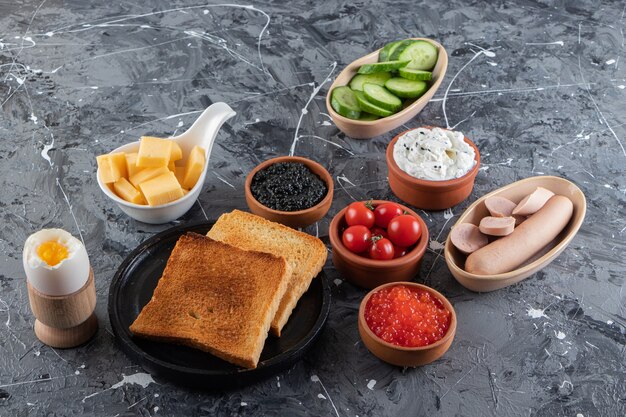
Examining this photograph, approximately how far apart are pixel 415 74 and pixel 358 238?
3.85 ft

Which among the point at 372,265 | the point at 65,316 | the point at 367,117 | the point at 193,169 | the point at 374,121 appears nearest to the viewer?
the point at 65,316

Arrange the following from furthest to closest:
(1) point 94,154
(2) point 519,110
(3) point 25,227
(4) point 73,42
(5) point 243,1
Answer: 1. (5) point 243,1
2. (4) point 73,42
3. (2) point 519,110
4. (1) point 94,154
5. (3) point 25,227

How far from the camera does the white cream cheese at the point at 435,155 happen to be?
338cm

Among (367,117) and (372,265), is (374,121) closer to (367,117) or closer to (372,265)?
(367,117)

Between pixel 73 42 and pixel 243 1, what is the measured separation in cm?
102

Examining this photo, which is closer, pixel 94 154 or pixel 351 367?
pixel 351 367

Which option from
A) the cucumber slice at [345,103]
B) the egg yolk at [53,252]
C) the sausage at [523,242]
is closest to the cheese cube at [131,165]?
the egg yolk at [53,252]

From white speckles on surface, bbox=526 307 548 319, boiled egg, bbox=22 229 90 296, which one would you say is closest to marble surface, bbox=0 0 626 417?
white speckles on surface, bbox=526 307 548 319

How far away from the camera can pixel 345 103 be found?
12.3 ft

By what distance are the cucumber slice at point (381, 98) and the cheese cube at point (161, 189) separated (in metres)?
1.02

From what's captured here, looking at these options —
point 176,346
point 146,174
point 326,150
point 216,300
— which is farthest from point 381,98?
point 176,346

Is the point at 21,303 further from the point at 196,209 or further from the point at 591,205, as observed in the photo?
the point at 591,205

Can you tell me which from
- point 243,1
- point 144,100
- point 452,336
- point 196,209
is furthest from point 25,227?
point 243,1

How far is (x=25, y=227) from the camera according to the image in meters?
3.36
